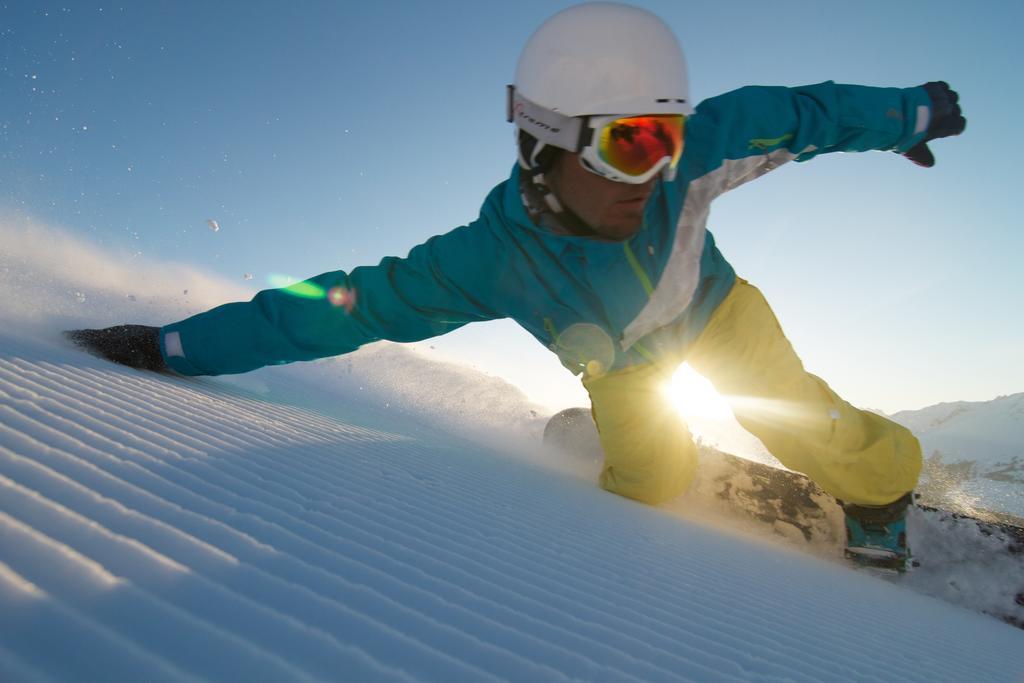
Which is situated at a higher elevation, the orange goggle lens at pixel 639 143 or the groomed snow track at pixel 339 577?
the orange goggle lens at pixel 639 143

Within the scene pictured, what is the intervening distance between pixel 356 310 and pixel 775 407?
256 centimetres

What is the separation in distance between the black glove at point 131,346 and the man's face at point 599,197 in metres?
2.88

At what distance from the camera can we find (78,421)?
1.86 metres

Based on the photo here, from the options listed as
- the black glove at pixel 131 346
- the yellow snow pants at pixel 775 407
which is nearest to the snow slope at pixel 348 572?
the black glove at pixel 131 346

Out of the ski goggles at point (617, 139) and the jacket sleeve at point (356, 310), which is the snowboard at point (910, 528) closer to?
the jacket sleeve at point (356, 310)

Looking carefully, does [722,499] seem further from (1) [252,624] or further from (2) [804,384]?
(1) [252,624]

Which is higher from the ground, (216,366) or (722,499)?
(216,366)

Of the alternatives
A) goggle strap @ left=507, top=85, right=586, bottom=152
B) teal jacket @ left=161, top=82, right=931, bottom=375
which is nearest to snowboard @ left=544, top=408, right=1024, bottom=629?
teal jacket @ left=161, top=82, right=931, bottom=375

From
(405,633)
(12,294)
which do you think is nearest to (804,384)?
(405,633)

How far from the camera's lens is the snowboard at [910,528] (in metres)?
3.54

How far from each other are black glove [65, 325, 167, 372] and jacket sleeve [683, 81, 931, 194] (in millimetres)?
3524

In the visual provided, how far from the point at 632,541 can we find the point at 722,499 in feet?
7.18

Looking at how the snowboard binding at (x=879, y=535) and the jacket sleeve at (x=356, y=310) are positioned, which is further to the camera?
the snowboard binding at (x=879, y=535)

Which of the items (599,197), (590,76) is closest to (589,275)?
(599,197)
